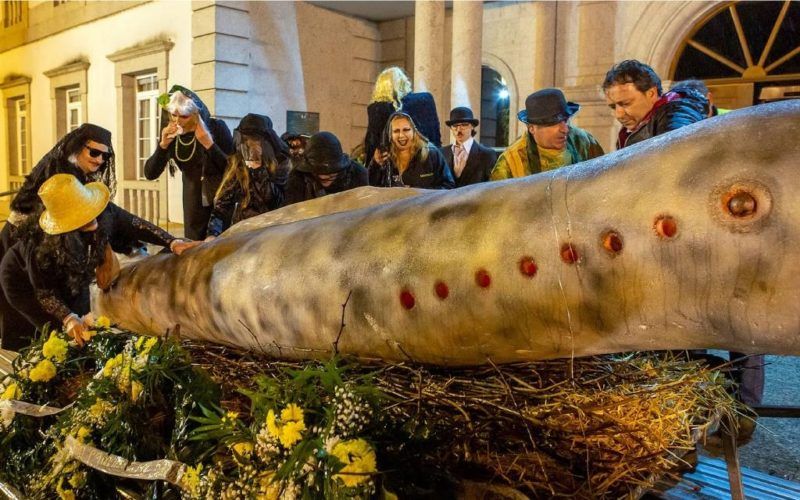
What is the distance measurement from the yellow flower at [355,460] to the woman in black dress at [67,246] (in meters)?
1.36

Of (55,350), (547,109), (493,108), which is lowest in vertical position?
(55,350)

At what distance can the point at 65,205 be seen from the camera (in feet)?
8.55

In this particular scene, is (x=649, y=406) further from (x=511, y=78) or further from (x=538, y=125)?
(x=511, y=78)

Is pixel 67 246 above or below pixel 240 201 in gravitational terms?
below

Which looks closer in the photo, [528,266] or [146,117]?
[528,266]

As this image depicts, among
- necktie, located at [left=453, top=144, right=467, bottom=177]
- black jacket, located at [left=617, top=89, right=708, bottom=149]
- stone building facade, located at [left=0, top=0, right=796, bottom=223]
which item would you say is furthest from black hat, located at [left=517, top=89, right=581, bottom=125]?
stone building facade, located at [left=0, top=0, right=796, bottom=223]

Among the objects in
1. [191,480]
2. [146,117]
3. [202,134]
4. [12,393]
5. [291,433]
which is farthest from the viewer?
[146,117]

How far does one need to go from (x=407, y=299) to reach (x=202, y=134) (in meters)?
2.70

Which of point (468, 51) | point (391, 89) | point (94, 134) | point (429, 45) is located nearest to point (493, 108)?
point (429, 45)

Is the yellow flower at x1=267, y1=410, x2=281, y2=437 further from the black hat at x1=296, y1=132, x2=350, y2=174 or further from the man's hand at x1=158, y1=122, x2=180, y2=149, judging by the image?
the man's hand at x1=158, y1=122, x2=180, y2=149

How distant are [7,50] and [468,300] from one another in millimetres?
16155

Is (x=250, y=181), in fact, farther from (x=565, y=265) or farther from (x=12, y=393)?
(x=565, y=265)

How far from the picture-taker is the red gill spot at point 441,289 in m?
1.46

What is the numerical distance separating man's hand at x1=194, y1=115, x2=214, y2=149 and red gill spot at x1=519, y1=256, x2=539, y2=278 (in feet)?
9.66
